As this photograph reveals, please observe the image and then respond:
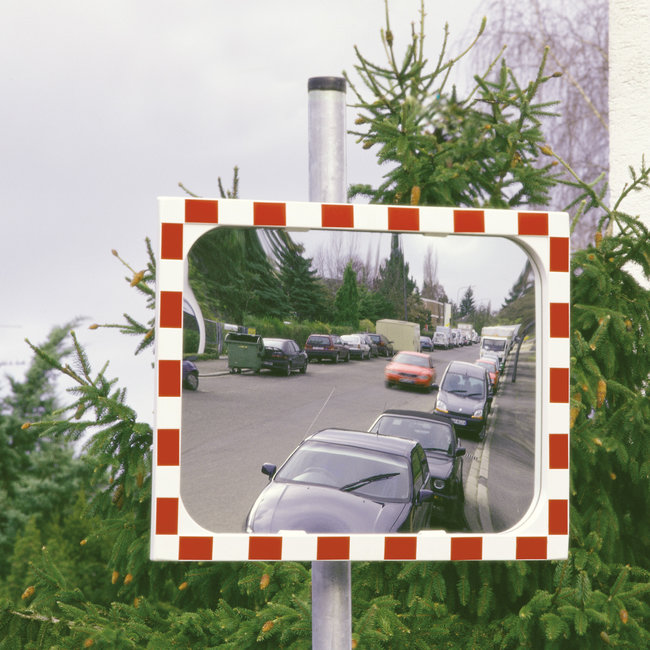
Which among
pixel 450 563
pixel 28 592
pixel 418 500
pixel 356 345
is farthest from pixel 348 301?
pixel 28 592

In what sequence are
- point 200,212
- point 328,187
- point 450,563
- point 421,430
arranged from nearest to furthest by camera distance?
point 200,212, point 421,430, point 328,187, point 450,563

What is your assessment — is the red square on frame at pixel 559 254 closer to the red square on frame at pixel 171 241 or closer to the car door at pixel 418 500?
the car door at pixel 418 500

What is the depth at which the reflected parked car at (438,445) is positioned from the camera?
1809 millimetres

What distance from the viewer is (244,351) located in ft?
6.08

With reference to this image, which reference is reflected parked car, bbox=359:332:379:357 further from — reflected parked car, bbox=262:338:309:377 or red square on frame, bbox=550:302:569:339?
red square on frame, bbox=550:302:569:339

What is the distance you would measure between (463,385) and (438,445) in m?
0.17

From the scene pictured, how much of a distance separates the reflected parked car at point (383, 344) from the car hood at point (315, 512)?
37 cm

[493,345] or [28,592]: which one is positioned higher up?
[493,345]

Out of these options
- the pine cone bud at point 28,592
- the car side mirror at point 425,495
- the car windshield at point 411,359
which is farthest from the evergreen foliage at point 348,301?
the pine cone bud at point 28,592

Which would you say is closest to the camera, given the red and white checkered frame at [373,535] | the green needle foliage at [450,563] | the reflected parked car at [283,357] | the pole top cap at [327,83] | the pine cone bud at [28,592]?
the red and white checkered frame at [373,535]

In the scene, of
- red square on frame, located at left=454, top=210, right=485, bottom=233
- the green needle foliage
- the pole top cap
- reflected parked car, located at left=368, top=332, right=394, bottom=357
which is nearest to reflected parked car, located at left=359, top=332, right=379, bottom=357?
reflected parked car, located at left=368, top=332, right=394, bottom=357

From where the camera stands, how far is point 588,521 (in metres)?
3.28

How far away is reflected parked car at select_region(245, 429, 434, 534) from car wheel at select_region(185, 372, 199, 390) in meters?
0.26

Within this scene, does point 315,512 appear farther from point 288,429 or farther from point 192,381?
point 192,381
